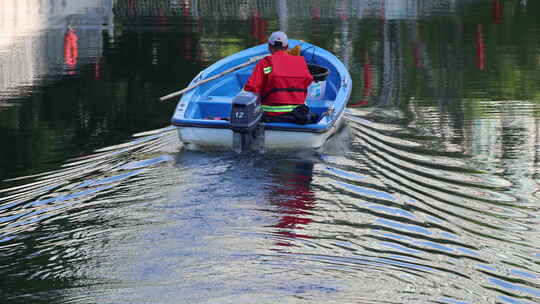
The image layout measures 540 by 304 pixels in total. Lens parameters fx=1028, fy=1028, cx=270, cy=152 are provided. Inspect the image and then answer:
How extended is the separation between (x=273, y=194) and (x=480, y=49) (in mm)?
14938

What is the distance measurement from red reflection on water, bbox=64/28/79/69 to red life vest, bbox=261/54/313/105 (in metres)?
9.39

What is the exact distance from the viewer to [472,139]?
49.6 feet

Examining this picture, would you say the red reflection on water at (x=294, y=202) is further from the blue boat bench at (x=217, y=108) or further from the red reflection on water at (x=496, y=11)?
the red reflection on water at (x=496, y=11)

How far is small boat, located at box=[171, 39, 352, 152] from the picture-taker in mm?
13555

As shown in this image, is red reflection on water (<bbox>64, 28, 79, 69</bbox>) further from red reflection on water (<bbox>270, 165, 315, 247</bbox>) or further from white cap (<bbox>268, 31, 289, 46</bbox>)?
red reflection on water (<bbox>270, 165, 315, 247</bbox>)

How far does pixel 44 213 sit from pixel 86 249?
1.35 m

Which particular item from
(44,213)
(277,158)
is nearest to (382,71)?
(277,158)

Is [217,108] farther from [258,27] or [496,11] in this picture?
[496,11]

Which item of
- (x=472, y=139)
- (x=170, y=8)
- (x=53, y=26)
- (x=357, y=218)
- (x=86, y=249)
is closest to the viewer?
(x=86, y=249)

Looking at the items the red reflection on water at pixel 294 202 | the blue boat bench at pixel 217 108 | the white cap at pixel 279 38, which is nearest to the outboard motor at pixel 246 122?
the red reflection on water at pixel 294 202

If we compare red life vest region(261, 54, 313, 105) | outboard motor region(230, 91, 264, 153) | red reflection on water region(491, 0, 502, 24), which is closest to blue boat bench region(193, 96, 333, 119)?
red life vest region(261, 54, 313, 105)

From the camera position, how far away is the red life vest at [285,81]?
1444cm

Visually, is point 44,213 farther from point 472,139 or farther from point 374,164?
point 472,139

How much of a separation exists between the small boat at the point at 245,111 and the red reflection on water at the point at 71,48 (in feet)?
22.7
